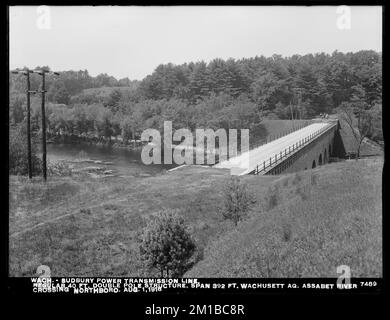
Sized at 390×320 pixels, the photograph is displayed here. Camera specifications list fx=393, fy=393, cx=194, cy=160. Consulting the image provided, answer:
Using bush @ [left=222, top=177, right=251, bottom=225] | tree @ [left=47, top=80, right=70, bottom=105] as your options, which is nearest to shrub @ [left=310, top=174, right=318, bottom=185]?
bush @ [left=222, top=177, right=251, bottom=225]

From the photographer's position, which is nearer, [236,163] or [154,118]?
[154,118]

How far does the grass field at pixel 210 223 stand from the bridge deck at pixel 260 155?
84cm

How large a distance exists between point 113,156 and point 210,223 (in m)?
11.6

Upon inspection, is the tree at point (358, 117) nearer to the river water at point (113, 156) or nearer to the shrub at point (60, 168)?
the river water at point (113, 156)

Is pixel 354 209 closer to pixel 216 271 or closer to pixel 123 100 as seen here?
pixel 216 271

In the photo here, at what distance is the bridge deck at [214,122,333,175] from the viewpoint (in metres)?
14.9

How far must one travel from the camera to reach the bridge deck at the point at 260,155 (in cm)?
1491

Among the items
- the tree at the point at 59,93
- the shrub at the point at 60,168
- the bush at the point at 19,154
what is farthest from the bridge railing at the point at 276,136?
the shrub at the point at 60,168

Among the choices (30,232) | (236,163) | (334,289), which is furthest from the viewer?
(236,163)

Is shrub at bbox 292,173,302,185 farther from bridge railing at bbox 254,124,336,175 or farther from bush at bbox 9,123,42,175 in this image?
bush at bbox 9,123,42,175

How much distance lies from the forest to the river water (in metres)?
1.42
